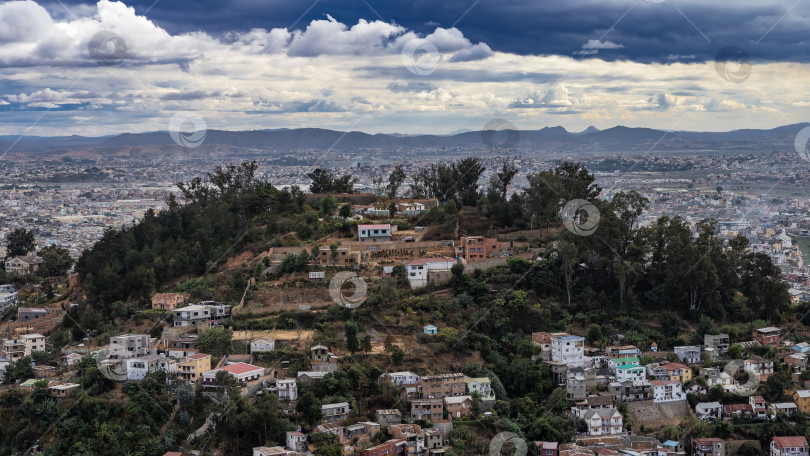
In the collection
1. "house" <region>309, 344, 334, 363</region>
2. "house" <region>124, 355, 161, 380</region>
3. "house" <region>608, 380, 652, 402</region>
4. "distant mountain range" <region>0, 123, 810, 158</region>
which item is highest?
"distant mountain range" <region>0, 123, 810, 158</region>

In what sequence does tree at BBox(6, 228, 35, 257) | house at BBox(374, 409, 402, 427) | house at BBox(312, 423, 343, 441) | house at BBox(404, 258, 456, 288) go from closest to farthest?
house at BBox(312, 423, 343, 441) < house at BBox(374, 409, 402, 427) < house at BBox(404, 258, 456, 288) < tree at BBox(6, 228, 35, 257)

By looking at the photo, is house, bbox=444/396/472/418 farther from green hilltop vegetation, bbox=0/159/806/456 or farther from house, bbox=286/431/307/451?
house, bbox=286/431/307/451

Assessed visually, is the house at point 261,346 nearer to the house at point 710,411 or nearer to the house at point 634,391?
the house at point 634,391

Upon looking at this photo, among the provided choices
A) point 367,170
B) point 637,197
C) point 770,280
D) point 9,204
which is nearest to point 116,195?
point 9,204

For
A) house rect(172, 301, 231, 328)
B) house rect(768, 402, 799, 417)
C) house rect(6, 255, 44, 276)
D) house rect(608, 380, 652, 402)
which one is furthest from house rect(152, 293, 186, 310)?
house rect(768, 402, 799, 417)

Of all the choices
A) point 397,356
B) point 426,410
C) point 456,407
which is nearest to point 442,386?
point 456,407

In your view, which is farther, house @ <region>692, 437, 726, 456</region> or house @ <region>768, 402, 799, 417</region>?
house @ <region>768, 402, 799, 417</region>

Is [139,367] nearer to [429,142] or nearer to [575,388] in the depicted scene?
[575,388]
